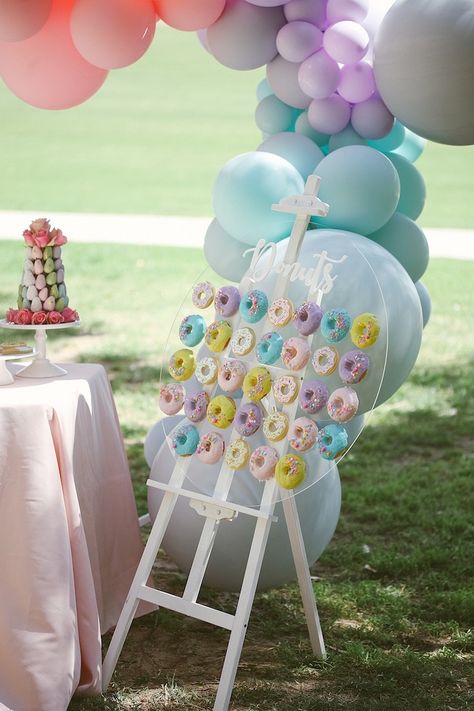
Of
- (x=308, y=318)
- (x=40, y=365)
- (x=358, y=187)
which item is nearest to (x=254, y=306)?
(x=308, y=318)

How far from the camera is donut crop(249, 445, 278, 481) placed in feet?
10.1

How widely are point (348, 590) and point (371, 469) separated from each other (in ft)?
4.61

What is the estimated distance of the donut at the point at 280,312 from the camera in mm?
3105

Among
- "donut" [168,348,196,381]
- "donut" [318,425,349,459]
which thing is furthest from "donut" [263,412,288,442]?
"donut" [168,348,196,381]

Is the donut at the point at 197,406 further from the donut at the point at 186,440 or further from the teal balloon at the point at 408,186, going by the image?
the teal balloon at the point at 408,186

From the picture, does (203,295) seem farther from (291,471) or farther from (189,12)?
(189,12)

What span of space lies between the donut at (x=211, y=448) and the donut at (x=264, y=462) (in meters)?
0.12

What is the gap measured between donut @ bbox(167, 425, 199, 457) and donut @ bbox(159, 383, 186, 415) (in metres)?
0.08

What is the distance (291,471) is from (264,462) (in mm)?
91

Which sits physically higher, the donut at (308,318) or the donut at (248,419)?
the donut at (308,318)

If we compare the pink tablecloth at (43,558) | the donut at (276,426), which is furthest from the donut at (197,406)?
the pink tablecloth at (43,558)

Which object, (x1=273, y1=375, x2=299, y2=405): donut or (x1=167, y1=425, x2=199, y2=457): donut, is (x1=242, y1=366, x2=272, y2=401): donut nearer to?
(x1=273, y1=375, x2=299, y2=405): donut

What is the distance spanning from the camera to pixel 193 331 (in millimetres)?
3309

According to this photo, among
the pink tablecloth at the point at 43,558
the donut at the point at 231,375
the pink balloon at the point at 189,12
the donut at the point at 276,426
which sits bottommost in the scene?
the pink tablecloth at the point at 43,558
